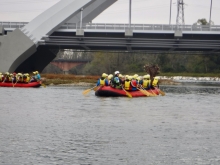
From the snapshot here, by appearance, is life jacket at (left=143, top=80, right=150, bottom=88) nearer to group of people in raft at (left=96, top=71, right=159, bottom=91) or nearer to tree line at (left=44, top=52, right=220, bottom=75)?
group of people in raft at (left=96, top=71, right=159, bottom=91)

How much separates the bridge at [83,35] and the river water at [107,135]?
34.3 m

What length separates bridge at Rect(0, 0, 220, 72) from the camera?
64562 mm

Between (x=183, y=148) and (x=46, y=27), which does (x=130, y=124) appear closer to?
(x=183, y=148)

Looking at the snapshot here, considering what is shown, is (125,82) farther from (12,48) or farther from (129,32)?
(12,48)

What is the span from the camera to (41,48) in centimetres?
7381

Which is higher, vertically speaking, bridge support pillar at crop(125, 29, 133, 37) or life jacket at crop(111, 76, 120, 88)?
bridge support pillar at crop(125, 29, 133, 37)

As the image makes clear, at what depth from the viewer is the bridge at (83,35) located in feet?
212

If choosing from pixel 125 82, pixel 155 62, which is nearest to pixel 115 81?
pixel 125 82

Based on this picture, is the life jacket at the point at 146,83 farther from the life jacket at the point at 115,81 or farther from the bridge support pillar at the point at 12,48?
the bridge support pillar at the point at 12,48

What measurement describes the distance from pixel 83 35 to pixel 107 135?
4560 centimetres

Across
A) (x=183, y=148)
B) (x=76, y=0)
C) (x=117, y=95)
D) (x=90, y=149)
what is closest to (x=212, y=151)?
(x=183, y=148)

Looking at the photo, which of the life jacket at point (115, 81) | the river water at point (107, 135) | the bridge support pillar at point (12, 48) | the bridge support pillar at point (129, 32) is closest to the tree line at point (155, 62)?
the bridge support pillar at point (129, 32)

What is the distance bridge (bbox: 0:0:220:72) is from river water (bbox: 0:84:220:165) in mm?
34332

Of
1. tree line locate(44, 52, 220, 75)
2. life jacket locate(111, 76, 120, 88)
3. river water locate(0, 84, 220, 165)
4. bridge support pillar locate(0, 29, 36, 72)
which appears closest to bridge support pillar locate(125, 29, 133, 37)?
bridge support pillar locate(0, 29, 36, 72)
